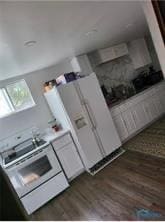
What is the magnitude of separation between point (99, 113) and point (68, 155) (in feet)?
3.23

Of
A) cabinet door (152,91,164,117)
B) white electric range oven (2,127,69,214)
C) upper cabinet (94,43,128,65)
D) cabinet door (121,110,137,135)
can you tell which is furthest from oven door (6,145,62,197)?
cabinet door (152,91,164,117)

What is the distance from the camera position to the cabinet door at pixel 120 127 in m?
4.00

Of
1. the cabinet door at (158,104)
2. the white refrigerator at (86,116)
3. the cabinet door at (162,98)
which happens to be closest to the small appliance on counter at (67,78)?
the white refrigerator at (86,116)

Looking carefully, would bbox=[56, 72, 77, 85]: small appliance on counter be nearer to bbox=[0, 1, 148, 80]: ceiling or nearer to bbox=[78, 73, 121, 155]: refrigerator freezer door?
bbox=[78, 73, 121, 155]: refrigerator freezer door

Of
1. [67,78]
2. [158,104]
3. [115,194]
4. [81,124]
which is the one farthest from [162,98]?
[115,194]

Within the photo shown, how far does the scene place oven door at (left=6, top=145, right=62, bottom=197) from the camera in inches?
111

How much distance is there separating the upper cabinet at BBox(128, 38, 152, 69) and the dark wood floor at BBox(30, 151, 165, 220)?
2837 mm

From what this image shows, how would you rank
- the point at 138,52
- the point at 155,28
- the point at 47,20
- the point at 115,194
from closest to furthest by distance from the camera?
the point at 155,28 < the point at 47,20 < the point at 115,194 < the point at 138,52

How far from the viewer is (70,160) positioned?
3.37 m

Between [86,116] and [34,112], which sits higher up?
[34,112]

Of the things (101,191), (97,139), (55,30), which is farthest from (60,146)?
(55,30)

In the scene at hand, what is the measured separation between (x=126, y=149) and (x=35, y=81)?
94.9 inches

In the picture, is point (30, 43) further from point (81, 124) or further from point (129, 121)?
point (129, 121)

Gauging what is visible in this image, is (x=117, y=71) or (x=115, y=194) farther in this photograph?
(x=117, y=71)
